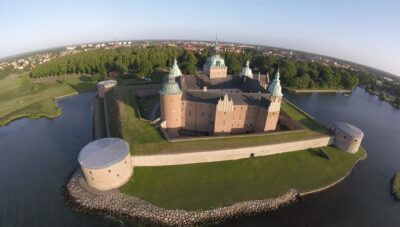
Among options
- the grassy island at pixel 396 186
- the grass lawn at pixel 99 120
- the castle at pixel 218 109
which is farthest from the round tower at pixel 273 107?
the grass lawn at pixel 99 120

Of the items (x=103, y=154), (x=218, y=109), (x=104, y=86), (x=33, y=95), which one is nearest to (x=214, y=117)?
(x=218, y=109)

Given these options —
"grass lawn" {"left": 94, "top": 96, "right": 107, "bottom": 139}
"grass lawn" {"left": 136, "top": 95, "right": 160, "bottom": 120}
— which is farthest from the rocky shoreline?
"grass lawn" {"left": 136, "top": 95, "right": 160, "bottom": 120}

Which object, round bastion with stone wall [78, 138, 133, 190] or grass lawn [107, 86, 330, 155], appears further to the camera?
grass lawn [107, 86, 330, 155]

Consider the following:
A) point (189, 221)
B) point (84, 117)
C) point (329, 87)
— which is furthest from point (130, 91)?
point (329, 87)

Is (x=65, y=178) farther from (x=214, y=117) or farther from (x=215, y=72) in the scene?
(x=215, y=72)

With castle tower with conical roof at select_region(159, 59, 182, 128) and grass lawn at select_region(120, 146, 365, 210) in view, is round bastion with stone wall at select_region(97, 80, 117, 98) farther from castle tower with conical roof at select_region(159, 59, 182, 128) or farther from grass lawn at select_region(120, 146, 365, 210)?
grass lawn at select_region(120, 146, 365, 210)

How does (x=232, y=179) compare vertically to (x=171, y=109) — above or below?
below

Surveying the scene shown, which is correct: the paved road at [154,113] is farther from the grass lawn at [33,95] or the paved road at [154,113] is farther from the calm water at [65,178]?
the grass lawn at [33,95]
